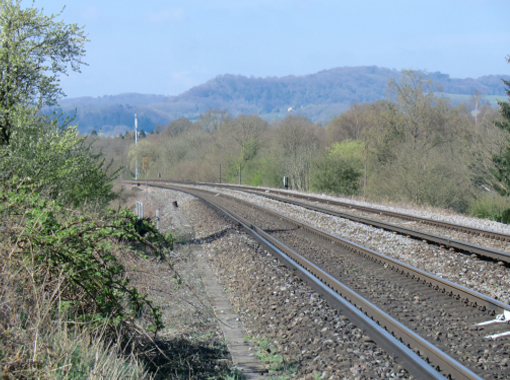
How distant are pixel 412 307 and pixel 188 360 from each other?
3.61 m

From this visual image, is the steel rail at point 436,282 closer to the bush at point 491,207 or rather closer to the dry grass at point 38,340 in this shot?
the dry grass at point 38,340

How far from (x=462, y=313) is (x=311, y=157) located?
32.8 meters

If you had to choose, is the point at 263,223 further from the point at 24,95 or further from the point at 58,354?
the point at 58,354

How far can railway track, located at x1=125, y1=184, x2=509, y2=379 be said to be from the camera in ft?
15.4

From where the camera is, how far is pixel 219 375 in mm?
4660

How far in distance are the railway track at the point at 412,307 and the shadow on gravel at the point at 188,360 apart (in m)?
1.82

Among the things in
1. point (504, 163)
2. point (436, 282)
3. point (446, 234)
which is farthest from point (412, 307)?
point (504, 163)

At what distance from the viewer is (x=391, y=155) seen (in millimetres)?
35812

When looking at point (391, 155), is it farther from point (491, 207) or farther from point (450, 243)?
point (450, 243)

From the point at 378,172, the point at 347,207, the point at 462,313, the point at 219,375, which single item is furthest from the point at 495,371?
the point at 378,172

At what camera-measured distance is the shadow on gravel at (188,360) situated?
4547 millimetres

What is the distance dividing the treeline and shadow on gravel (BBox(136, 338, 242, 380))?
20.0 m

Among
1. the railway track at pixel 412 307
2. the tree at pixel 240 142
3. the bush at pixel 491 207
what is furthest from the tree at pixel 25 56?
the tree at pixel 240 142

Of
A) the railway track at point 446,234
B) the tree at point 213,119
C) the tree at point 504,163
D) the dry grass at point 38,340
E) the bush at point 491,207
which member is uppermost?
the tree at point 213,119
